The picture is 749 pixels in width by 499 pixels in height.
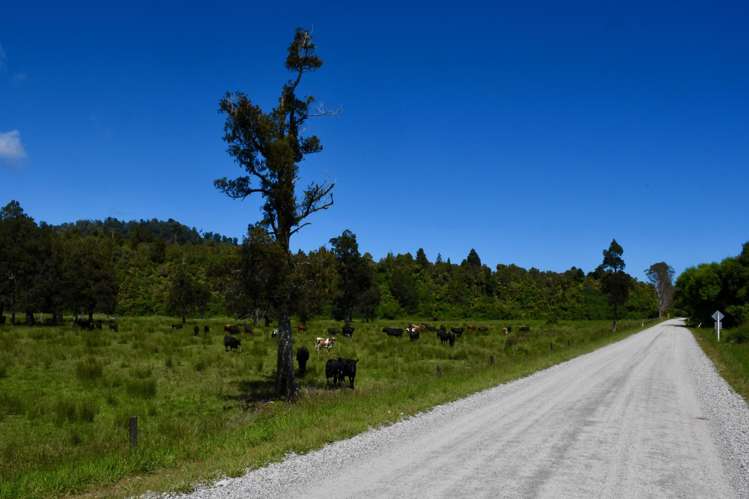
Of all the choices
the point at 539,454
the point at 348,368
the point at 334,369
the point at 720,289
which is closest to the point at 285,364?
the point at 334,369

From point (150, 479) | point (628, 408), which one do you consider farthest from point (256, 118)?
point (628, 408)

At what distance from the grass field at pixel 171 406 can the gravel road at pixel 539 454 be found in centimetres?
101

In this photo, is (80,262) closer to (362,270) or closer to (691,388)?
(362,270)

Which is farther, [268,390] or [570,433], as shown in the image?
[268,390]

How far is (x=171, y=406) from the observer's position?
17.8m

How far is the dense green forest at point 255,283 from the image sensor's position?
63.7ft

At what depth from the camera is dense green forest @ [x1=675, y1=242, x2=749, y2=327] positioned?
68875 millimetres

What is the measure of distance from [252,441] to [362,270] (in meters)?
56.8

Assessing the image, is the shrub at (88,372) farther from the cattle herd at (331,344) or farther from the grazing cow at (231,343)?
the grazing cow at (231,343)

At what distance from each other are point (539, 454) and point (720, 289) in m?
78.3

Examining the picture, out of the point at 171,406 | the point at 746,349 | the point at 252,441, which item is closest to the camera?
the point at 252,441

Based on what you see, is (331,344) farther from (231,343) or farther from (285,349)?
(285,349)

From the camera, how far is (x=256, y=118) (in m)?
19.5

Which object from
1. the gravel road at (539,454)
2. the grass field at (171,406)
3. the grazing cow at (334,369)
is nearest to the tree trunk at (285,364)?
the grass field at (171,406)
